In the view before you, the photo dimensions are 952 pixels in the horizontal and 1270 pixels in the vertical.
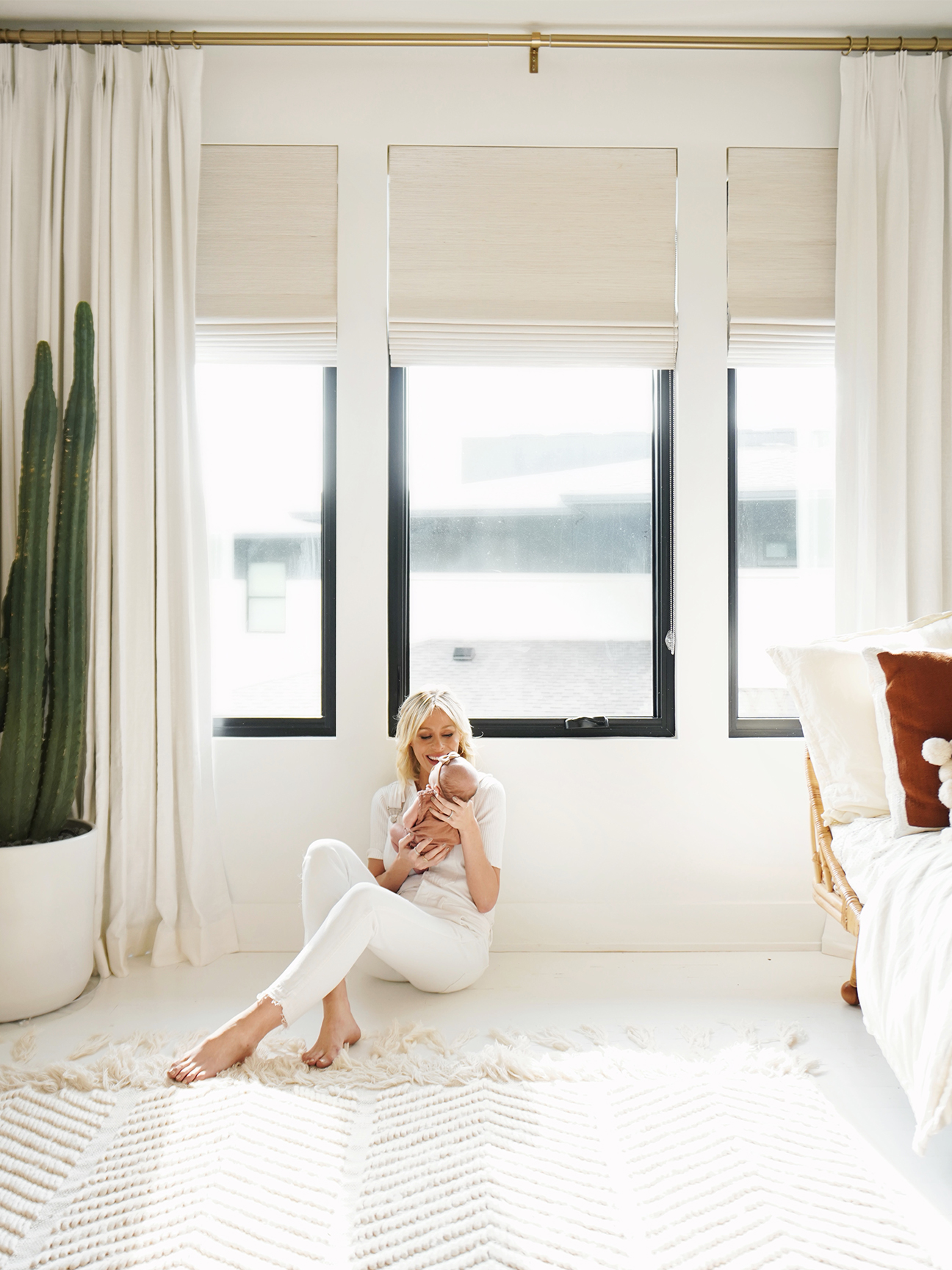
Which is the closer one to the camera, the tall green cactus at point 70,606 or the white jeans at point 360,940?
the white jeans at point 360,940

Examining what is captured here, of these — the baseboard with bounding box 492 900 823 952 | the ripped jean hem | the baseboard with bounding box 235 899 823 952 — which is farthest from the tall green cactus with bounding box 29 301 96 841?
the baseboard with bounding box 492 900 823 952

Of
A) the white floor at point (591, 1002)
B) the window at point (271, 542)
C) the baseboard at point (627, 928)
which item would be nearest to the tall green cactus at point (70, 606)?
the window at point (271, 542)

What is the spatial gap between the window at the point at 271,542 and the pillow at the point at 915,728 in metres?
1.59

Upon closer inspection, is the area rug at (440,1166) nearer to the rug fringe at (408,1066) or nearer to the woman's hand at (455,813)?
the rug fringe at (408,1066)

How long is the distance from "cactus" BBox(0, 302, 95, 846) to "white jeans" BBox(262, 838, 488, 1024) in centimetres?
78

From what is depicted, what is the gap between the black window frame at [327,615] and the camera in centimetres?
269

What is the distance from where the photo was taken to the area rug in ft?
4.35

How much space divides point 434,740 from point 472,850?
318 millimetres

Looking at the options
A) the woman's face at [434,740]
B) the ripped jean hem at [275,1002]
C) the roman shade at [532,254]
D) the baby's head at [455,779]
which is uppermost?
the roman shade at [532,254]

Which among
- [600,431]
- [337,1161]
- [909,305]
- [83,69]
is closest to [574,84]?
[600,431]

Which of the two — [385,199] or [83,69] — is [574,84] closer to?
[385,199]

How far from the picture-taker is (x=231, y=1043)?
1845 millimetres

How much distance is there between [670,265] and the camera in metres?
2.63

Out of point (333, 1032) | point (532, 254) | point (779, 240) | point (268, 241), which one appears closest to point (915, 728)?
point (333, 1032)
